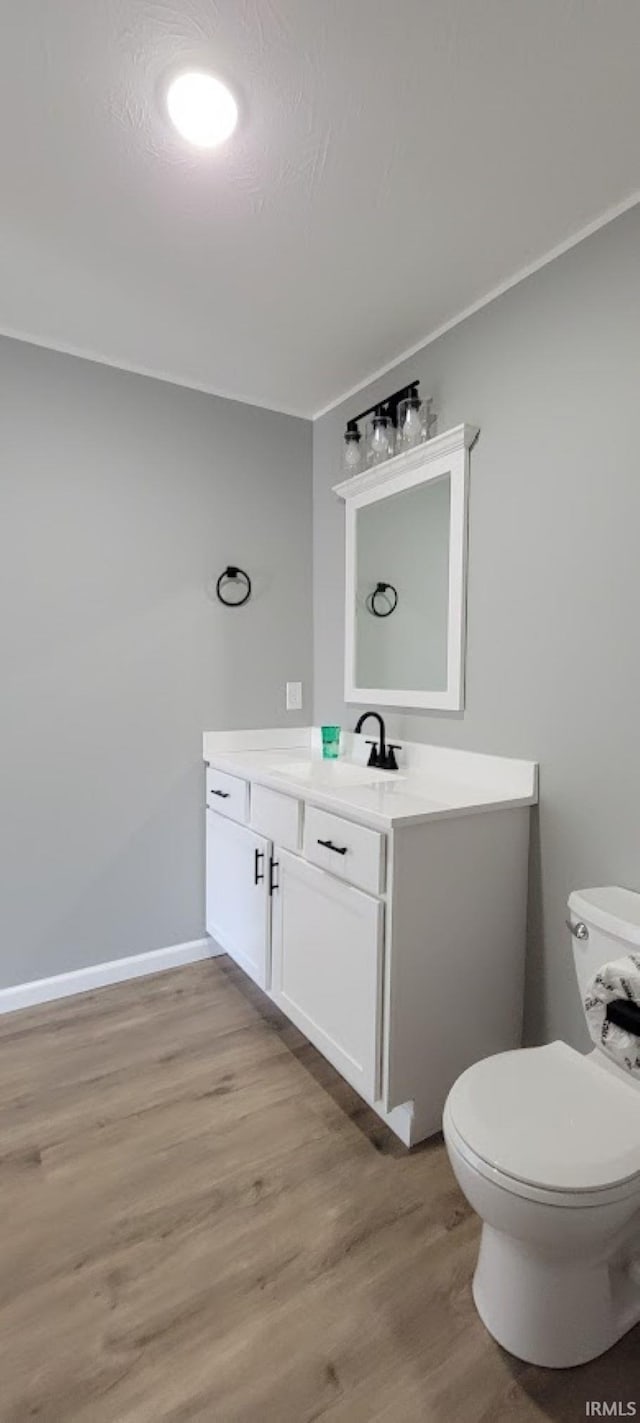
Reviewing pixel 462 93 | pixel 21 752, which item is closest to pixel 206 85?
pixel 462 93

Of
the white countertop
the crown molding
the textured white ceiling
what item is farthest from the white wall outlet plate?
the textured white ceiling

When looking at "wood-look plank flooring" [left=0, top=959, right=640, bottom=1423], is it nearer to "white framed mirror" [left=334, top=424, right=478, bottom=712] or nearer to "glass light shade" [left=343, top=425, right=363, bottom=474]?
"white framed mirror" [left=334, top=424, right=478, bottom=712]

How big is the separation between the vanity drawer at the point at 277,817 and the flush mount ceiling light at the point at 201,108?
1.60 m

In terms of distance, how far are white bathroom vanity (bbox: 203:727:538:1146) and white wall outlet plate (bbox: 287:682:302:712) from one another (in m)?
0.71

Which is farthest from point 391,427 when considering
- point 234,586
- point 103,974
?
Answer: point 103,974

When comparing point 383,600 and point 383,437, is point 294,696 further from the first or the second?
point 383,437

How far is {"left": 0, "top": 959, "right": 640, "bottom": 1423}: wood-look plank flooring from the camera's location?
1.05 meters

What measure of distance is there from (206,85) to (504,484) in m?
1.13

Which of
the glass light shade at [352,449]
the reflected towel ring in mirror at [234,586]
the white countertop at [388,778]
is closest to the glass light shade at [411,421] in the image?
the glass light shade at [352,449]

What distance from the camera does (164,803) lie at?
2467 mm

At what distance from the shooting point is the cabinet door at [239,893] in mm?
2090

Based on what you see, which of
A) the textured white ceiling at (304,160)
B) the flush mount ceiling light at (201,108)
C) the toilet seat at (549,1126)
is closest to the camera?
the toilet seat at (549,1126)

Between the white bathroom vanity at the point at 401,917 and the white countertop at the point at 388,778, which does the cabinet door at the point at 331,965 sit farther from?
the white countertop at the point at 388,778

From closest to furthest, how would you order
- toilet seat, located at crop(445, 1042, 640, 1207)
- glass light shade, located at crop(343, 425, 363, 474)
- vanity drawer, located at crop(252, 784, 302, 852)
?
toilet seat, located at crop(445, 1042, 640, 1207) < vanity drawer, located at crop(252, 784, 302, 852) < glass light shade, located at crop(343, 425, 363, 474)
